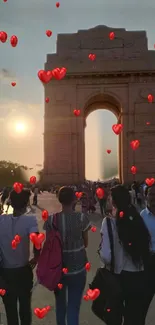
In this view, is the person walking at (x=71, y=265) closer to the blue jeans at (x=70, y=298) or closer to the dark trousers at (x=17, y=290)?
the blue jeans at (x=70, y=298)

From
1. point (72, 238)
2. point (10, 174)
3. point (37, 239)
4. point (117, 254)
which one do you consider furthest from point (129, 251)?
point (10, 174)

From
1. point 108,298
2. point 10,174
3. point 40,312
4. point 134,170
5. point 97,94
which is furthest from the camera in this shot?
point 10,174

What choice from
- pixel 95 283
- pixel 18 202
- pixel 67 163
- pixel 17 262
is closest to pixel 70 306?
pixel 95 283

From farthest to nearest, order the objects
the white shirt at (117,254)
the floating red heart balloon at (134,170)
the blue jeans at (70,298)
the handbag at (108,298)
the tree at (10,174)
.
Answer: the tree at (10,174)
the floating red heart balloon at (134,170)
the blue jeans at (70,298)
the white shirt at (117,254)
the handbag at (108,298)

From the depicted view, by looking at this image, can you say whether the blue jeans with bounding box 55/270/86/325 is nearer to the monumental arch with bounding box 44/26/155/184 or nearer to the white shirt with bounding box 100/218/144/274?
the white shirt with bounding box 100/218/144/274

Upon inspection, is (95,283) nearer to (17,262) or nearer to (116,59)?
(17,262)

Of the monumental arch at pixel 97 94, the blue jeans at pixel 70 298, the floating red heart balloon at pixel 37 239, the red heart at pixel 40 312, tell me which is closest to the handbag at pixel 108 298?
the blue jeans at pixel 70 298

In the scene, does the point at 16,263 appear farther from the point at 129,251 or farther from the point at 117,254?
the point at 129,251
